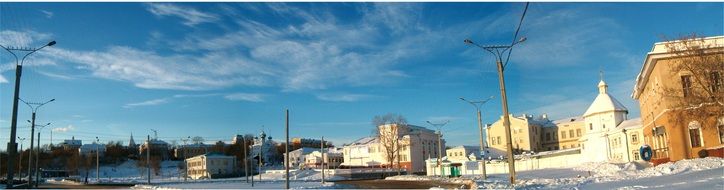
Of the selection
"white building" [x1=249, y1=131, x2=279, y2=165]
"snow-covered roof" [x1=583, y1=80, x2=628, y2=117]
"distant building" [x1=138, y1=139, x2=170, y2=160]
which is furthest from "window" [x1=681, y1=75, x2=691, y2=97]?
"distant building" [x1=138, y1=139, x2=170, y2=160]

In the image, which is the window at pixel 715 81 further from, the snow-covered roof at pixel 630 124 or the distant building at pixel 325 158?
the distant building at pixel 325 158

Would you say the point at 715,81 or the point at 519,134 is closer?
the point at 715,81

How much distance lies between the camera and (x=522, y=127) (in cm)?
12431

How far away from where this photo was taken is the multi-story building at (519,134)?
4852 inches

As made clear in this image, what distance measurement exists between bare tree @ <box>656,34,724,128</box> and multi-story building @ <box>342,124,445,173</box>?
2413 inches

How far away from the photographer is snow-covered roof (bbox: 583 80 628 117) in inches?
3216

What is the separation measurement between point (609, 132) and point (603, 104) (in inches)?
243

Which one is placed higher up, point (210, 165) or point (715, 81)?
point (715, 81)

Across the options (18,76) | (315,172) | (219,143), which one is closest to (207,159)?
(315,172)

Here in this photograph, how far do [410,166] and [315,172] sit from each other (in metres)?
24.2

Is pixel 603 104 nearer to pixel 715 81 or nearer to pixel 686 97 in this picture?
pixel 686 97

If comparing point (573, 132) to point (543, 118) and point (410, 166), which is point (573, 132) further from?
point (410, 166)

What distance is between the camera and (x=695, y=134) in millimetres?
41625

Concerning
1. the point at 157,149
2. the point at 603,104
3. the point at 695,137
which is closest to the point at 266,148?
the point at 157,149
